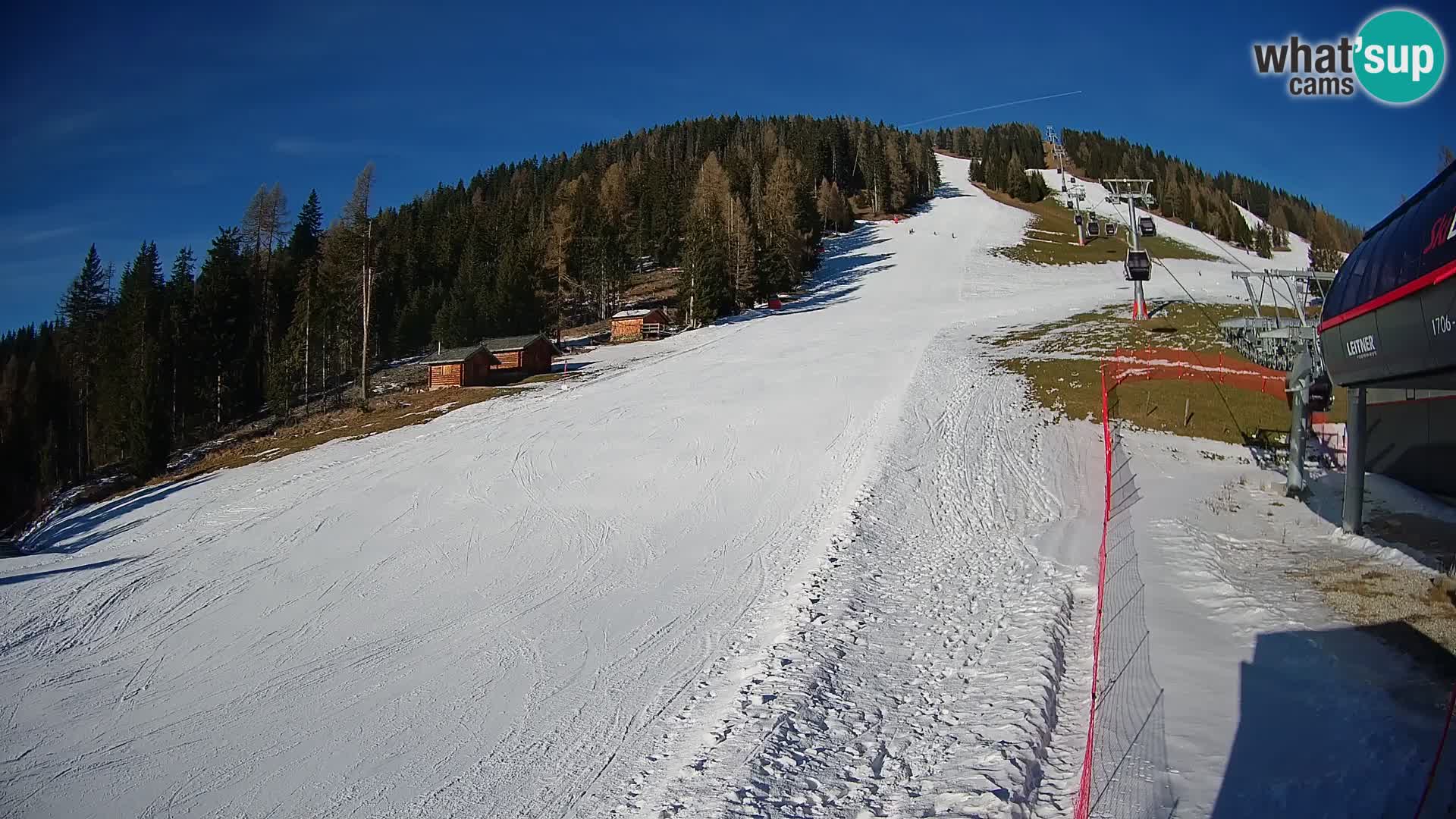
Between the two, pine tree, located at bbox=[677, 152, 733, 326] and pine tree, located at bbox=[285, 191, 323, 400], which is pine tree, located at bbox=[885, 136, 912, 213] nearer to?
pine tree, located at bbox=[677, 152, 733, 326]

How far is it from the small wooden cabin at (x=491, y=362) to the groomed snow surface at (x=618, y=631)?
53.1ft

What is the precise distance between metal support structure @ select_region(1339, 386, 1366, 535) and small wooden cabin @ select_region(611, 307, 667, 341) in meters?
44.9

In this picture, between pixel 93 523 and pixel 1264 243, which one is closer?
pixel 93 523

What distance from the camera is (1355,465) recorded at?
508 inches

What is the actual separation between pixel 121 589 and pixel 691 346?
32.6 meters

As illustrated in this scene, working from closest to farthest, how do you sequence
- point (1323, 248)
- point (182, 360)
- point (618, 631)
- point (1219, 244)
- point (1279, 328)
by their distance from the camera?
1. point (618, 631)
2. point (1279, 328)
3. point (182, 360)
4. point (1323, 248)
5. point (1219, 244)

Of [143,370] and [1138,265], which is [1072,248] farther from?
[143,370]

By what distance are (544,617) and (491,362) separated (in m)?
34.5

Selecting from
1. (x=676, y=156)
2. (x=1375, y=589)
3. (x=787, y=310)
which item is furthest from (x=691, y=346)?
(x=676, y=156)

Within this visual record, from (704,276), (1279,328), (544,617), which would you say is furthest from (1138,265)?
(544,617)

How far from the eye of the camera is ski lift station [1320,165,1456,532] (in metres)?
7.36

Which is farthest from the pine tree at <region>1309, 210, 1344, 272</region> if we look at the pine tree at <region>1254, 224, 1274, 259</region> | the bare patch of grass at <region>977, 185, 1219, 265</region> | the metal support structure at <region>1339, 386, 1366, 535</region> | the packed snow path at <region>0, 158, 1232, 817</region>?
the packed snow path at <region>0, 158, 1232, 817</region>

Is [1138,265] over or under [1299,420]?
over

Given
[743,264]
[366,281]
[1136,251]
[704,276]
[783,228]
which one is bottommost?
[1136,251]
